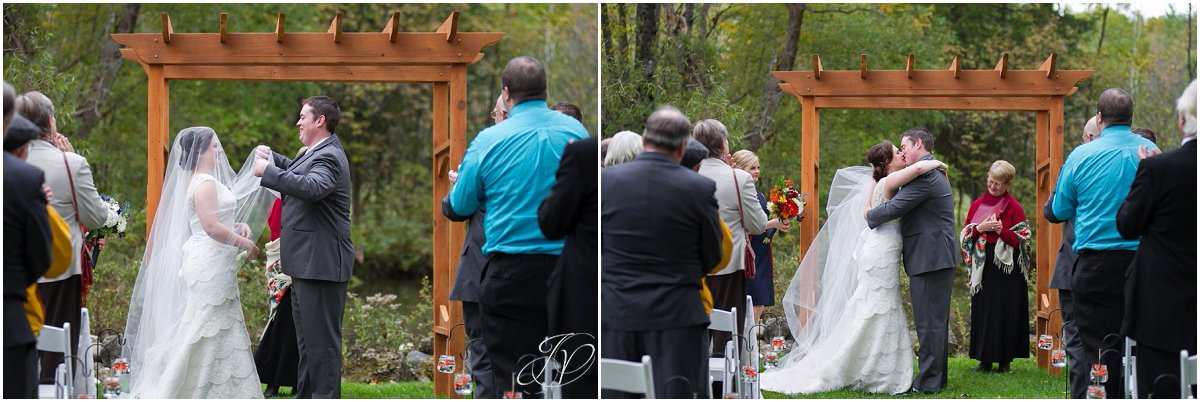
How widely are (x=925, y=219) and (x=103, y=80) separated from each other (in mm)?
9451

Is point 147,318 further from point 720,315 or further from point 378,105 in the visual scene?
point 378,105

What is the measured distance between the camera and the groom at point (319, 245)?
5652mm

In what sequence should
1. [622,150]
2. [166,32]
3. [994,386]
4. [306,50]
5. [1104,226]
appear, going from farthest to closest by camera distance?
1. [994,386]
2. [306,50]
3. [166,32]
4. [1104,226]
5. [622,150]

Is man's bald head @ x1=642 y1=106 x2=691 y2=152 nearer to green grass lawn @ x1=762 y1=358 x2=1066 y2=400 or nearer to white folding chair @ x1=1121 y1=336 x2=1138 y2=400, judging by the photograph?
white folding chair @ x1=1121 y1=336 x2=1138 y2=400

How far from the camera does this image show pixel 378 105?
17422mm

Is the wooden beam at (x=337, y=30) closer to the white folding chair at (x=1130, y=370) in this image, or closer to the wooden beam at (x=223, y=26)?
the wooden beam at (x=223, y=26)

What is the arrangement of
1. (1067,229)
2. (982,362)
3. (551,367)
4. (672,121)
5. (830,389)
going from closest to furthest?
(672,121), (551,367), (1067,229), (830,389), (982,362)

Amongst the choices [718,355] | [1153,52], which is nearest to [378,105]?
[1153,52]

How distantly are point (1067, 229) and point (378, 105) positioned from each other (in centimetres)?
1247

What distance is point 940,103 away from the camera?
823 centimetres

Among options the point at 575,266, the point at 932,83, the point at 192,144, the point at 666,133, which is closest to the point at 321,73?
the point at 192,144

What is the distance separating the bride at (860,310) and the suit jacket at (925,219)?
8 cm

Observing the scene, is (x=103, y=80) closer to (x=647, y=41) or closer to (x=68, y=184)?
(x=647, y=41)

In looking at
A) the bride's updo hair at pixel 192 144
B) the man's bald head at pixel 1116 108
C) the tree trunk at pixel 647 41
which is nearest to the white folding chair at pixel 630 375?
the tree trunk at pixel 647 41
